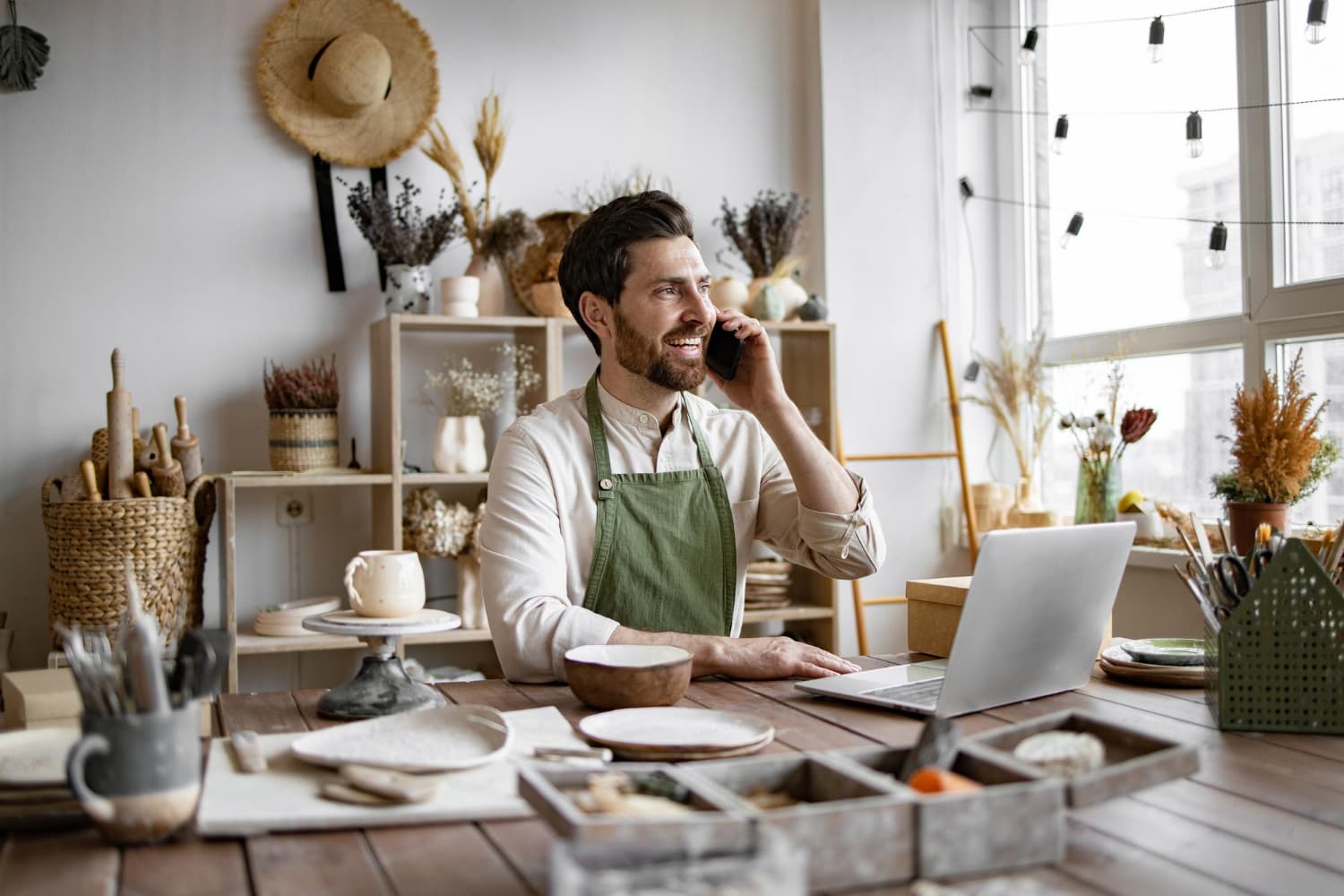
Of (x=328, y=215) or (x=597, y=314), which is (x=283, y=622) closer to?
(x=328, y=215)

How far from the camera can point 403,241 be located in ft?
11.2

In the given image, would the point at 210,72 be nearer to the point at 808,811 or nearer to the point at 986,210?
the point at 986,210

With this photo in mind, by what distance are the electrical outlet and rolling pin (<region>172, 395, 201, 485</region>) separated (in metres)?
0.40

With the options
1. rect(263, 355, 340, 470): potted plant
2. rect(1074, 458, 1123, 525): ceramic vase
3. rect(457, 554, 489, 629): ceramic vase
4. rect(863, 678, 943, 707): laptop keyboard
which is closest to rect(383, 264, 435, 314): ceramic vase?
rect(263, 355, 340, 470): potted plant

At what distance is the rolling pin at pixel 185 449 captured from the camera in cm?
314

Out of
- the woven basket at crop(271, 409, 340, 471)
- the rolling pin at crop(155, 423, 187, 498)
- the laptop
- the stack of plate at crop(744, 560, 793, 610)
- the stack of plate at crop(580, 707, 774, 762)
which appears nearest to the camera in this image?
the stack of plate at crop(580, 707, 774, 762)

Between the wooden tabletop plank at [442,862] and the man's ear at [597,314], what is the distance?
1343 mm

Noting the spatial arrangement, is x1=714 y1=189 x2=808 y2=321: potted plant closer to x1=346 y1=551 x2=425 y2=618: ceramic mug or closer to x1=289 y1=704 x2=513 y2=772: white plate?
x1=346 y1=551 x2=425 y2=618: ceramic mug

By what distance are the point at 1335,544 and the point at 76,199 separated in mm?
3328

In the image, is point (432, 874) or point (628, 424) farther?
point (628, 424)

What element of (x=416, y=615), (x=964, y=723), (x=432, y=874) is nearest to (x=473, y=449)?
(x=416, y=615)

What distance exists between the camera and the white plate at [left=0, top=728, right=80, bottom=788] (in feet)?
3.57

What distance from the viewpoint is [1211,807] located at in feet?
3.64

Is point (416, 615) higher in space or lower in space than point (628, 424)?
lower
